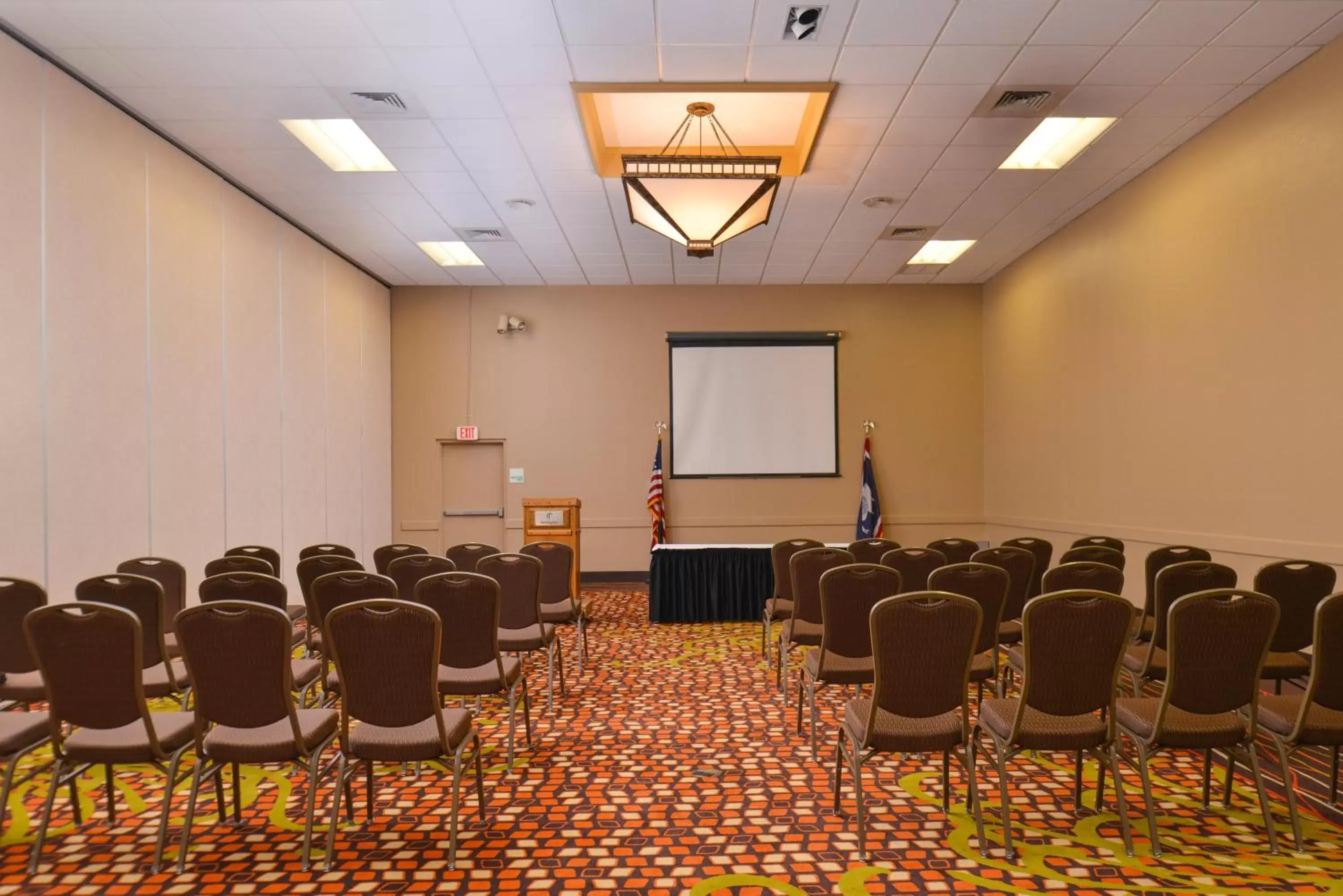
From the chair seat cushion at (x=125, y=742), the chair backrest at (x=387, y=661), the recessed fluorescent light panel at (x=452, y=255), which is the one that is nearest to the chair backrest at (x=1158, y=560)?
the chair backrest at (x=387, y=661)

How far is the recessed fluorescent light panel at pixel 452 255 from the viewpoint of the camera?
33.7ft

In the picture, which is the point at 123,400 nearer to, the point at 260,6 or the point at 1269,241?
the point at 260,6

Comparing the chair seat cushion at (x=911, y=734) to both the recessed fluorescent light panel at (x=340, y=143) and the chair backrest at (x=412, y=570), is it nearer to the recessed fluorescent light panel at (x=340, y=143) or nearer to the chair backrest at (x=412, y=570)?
the chair backrest at (x=412, y=570)

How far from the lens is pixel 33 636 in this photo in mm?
3113

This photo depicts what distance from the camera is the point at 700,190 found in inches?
253

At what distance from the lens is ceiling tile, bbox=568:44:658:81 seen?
5.44m

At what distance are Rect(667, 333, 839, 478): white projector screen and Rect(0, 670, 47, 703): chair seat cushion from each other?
887 cm

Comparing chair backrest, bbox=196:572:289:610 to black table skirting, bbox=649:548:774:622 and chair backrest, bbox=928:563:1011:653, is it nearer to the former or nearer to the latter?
chair backrest, bbox=928:563:1011:653

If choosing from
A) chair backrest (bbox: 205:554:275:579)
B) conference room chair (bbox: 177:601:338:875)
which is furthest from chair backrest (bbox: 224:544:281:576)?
conference room chair (bbox: 177:601:338:875)

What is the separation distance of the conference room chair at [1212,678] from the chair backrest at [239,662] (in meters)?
3.23

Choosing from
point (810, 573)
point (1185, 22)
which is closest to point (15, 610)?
point (810, 573)

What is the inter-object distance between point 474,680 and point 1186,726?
3143 millimetres

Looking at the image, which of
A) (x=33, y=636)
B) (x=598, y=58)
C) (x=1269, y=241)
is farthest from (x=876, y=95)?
(x=33, y=636)

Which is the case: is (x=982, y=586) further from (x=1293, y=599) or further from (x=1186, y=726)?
(x=1293, y=599)
